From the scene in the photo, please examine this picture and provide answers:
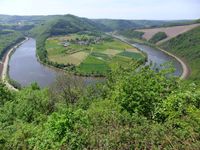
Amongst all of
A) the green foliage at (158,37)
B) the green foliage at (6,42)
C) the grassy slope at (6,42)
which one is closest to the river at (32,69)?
the green foliage at (6,42)

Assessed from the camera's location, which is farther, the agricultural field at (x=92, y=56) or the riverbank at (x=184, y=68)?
the agricultural field at (x=92, y=56)

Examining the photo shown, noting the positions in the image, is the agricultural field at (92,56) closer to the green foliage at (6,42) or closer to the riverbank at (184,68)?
the riverbank at (184,68)

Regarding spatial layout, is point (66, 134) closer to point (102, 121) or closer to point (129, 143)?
point (102, 121)

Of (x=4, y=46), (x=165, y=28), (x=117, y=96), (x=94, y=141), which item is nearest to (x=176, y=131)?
(x=94, y=141)

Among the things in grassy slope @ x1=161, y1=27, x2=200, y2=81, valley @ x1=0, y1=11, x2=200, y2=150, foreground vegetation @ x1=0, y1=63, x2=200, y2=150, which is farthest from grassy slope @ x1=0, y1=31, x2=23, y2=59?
foreground vegetation @ x1=0, y1=63, x2=200, y2=150

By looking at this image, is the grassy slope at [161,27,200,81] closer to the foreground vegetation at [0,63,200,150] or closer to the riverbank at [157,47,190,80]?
the riverbank at [157,47,190,80]

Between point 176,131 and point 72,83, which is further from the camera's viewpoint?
point 72,83

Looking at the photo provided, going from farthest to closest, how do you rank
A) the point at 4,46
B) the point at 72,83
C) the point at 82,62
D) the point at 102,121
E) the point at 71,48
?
1. the point at 4,46
2. the point at 71,48
3. the point at 82,62
4. the point at 72,83
5. the point at 102,121

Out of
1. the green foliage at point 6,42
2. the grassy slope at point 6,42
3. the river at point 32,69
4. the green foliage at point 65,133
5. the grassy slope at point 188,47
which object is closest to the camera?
the green foliage at point 65,133

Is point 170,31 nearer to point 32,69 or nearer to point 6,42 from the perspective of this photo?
point 6,42
